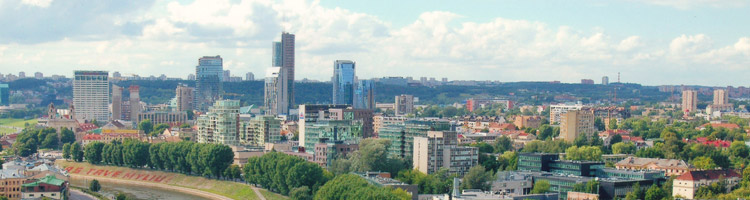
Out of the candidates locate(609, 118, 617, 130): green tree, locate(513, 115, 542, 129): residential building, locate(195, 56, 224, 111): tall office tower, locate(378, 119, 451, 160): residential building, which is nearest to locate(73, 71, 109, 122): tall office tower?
locate(195, 56, 224, 111): tall office tower

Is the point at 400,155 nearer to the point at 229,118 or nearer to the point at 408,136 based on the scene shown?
the point at 408,136

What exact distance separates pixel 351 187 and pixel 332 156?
19399 millimetres

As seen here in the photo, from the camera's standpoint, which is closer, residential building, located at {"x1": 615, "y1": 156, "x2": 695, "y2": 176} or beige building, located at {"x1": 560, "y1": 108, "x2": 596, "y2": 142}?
residential building, located at {"x1": 615, "y1": 156, "x2": 695, "y2": 176}

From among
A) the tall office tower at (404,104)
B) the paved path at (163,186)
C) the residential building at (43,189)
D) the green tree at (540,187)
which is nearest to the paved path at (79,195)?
the residential building at (43,189)

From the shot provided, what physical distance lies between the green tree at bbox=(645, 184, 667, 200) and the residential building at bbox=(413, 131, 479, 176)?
50.7ft

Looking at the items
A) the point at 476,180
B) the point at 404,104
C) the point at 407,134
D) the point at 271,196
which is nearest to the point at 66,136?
the point at 407,134

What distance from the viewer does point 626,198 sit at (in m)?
48.1

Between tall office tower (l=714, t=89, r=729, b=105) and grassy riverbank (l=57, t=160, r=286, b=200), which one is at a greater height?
tall office tower (l=714, t=89, r=729, b=105)

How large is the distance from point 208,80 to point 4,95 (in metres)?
39.1

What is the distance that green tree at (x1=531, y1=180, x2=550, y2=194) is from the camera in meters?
51.1

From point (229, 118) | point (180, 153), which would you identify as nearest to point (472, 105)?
point (229, 118)

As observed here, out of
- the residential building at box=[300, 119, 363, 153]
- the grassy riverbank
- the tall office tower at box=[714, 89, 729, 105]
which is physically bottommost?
the grassy riverbank

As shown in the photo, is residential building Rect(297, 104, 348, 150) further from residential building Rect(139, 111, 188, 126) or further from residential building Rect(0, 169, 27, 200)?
residential building Rect(139, 111, 188, 126)

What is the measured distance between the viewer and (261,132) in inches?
3349
